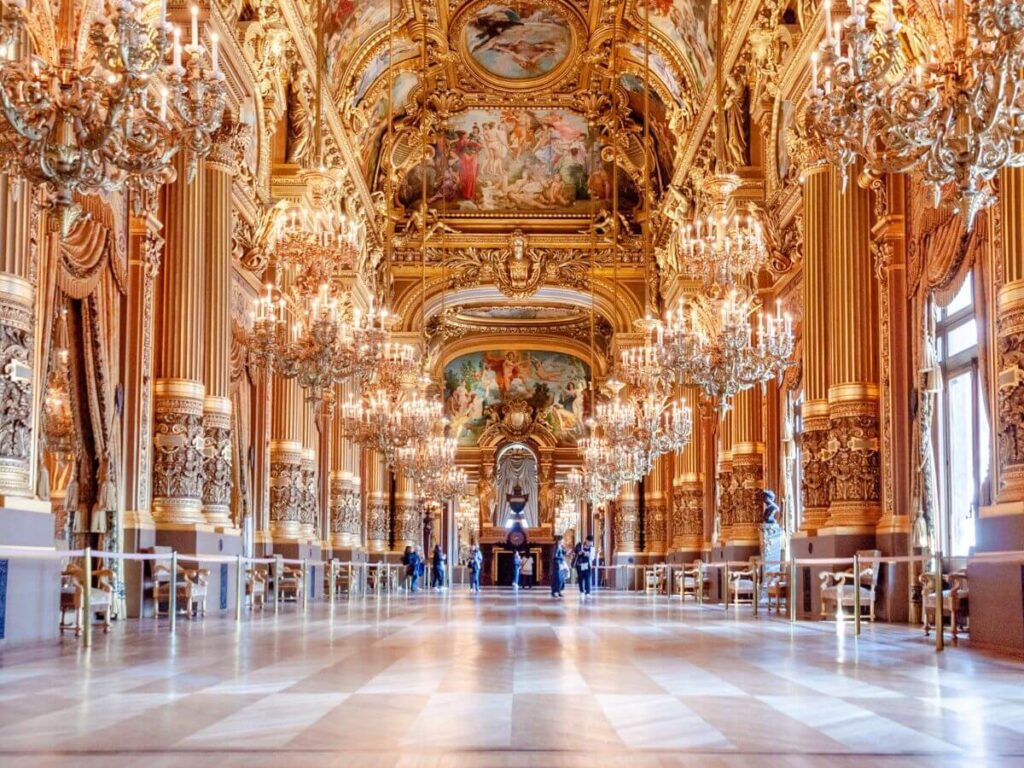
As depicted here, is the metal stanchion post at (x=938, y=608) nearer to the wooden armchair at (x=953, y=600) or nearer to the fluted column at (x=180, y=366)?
the wooden armchair at (x=953, y=600)

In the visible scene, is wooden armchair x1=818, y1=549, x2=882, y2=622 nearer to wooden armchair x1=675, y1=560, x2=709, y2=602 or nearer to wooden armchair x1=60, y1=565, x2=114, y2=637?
wooden armchair x1=60, y1=565, x2=114, y2=637

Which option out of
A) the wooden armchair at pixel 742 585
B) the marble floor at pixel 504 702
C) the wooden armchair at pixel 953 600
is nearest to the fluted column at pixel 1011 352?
the wooden armchair at pixel 953 600

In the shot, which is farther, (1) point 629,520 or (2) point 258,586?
(1) point 629,520

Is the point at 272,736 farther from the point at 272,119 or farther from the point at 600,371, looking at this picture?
the point at 600,371

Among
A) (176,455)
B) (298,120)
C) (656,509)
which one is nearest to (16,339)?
(176,455)

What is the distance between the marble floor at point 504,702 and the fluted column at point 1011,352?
1.58 meters

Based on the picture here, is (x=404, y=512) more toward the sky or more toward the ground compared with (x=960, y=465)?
more toward the ground


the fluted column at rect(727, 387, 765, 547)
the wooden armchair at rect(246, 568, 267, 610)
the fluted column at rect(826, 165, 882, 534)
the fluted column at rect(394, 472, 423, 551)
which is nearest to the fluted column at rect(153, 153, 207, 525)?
the wooden armchair at rect(246, 568, 267, 610)

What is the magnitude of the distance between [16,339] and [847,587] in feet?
33.8

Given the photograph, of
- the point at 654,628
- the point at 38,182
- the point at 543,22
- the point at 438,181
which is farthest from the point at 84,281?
the point at 438,181

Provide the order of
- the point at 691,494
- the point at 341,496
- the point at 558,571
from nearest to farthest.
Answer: the point at 341,496, the point at 558,571, the point at 691,494

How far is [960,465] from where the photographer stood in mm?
16031

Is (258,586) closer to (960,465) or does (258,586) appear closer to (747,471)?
(747,471)

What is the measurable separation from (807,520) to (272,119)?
1116cm
